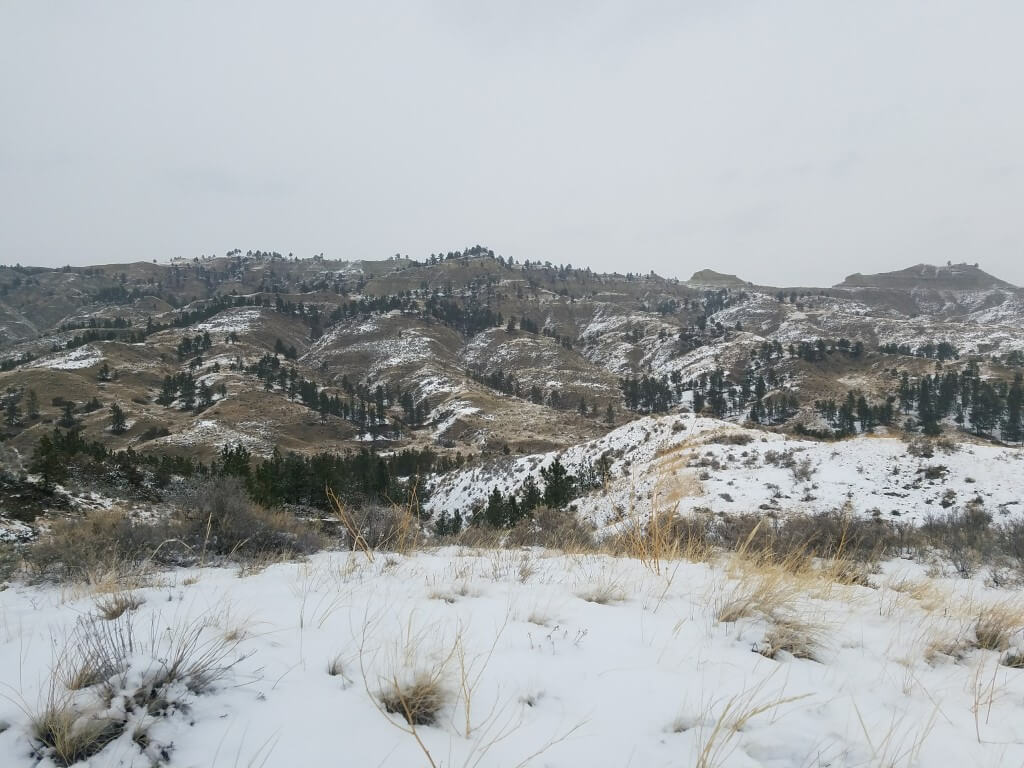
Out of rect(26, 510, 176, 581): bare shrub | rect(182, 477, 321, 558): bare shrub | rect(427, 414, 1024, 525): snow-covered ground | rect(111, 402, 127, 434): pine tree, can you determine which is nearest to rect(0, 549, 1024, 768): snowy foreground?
rect(26, 510, 176, 581): bare shrub

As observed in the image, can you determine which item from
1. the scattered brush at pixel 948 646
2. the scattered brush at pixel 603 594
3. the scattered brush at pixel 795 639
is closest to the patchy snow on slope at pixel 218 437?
the scattered brush at pixel 603 594

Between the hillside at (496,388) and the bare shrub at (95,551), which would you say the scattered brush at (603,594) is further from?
the hillside at (496,388)

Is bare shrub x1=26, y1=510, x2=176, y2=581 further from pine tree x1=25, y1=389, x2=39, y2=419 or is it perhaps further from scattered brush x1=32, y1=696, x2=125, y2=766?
pine tree x1=25, y1=389, x2=39, y2=419

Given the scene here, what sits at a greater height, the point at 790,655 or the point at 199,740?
the point at 199,740

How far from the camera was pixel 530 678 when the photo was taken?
80.4 inches

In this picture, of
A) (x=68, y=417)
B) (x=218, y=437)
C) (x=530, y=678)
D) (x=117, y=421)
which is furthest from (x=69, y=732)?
(x=68, y=417)

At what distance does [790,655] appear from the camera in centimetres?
245

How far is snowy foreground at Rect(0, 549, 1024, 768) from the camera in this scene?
1.60 m

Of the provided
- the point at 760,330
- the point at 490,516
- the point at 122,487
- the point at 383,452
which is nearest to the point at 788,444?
the point at 490,516

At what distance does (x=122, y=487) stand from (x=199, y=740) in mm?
20198

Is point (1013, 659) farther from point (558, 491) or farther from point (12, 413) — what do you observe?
point (12, 413)

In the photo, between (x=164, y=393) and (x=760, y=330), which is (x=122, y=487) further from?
(x=760, y=330)

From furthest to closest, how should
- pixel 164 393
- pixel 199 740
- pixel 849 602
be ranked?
1. pixel 164 393
2. pixel 849 602
3. pixel 199 740

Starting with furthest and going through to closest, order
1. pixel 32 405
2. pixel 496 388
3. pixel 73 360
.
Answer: pixel 496 388 < pixel 73 360 < pixel 32 405
